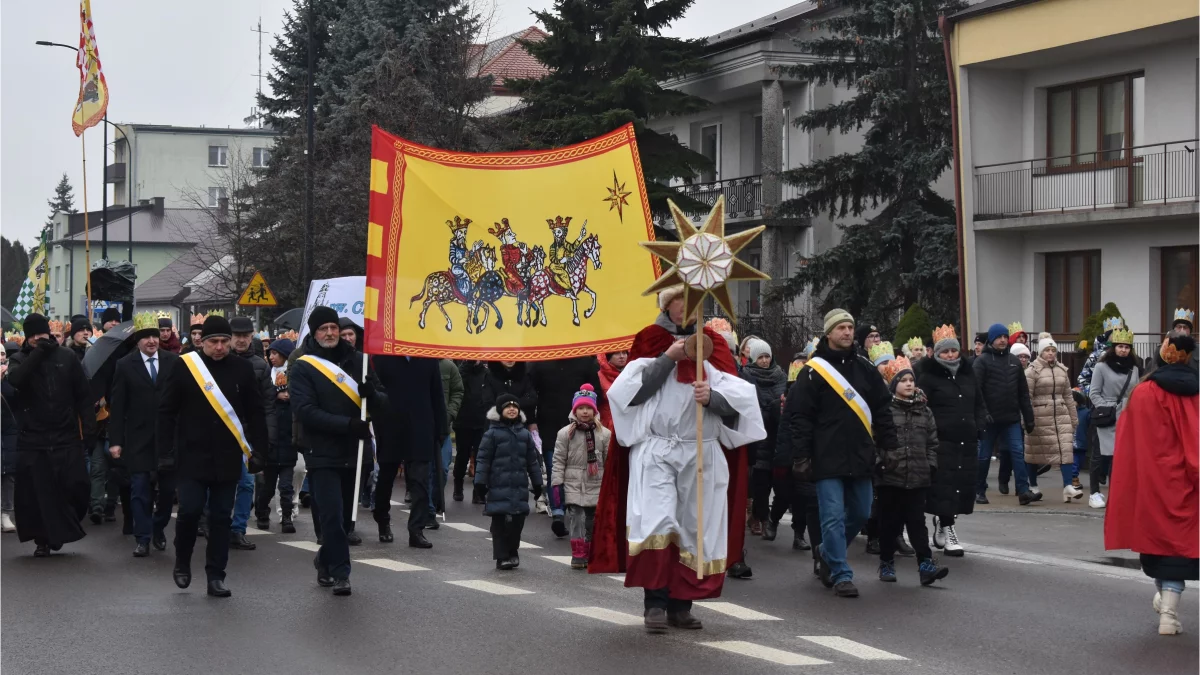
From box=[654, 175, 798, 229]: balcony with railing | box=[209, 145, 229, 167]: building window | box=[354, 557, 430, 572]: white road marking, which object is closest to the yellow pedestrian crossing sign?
box=[654, 175, 798, 229]: balcony with railing

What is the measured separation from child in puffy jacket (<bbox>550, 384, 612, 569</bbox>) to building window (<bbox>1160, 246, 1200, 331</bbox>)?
15.3 m

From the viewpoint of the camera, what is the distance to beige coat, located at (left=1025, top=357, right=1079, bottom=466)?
699 inches

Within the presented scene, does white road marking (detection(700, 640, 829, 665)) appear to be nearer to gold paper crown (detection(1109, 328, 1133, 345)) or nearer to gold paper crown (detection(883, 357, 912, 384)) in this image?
gold paper crown (detection(883, 357, 912, 384))

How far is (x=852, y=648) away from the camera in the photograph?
29.6 ft

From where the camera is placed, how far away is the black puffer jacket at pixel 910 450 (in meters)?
11.7

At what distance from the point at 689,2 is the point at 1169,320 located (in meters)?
11.4

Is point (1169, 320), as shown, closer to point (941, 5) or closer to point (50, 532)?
point (941, 5)

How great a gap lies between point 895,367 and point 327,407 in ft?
13.9

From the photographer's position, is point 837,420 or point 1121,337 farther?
point 1121,337

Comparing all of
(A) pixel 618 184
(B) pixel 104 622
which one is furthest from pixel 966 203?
(B) pixel 104 622

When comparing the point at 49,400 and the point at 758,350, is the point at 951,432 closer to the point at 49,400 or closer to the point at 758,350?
the point at 758,350

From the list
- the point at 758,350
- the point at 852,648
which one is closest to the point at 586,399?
the point at 758,350

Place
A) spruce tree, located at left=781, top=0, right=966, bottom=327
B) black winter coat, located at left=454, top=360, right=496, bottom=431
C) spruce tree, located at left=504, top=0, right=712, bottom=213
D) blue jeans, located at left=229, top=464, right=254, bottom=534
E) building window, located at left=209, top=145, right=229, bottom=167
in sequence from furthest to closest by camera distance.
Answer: building window, located at left=209, top=145, right=229, bottom=167 < spruce tree, located at left=504, top=0, right=712, bottom=213 < spruce tree, located at left=781, top=0, right=966, bottom=327 < black winter coat, located at left=454, top=360, right=496, bottom=431 < blue jeans, located at left=229, top=464, right=254, bottom=534

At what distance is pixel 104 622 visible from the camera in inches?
387
